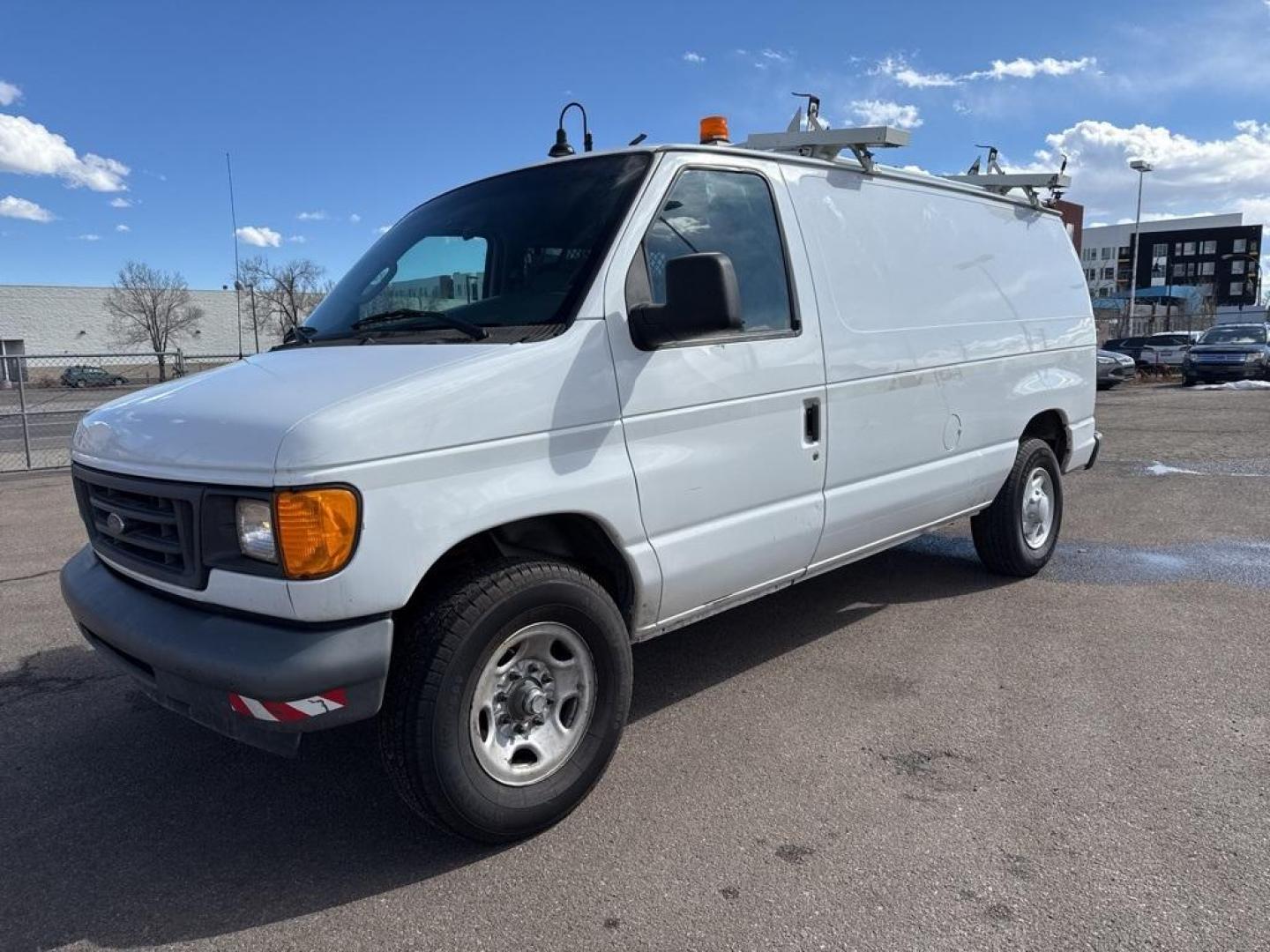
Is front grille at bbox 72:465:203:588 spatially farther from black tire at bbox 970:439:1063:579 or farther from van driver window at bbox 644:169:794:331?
black tire at bbox 970:439:1063:579

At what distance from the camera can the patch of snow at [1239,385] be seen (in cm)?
2367

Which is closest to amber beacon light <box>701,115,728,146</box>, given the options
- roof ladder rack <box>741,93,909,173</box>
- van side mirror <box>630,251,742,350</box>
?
roof ladder rack <box>741,93,909,173</box>

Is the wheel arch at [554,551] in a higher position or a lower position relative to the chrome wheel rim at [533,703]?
higher

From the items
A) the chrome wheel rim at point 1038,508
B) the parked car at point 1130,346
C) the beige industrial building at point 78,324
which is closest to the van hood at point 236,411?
the chrome wheel rim at point 1038,508

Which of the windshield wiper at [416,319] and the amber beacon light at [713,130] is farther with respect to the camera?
the amber beacon light at [713,130]

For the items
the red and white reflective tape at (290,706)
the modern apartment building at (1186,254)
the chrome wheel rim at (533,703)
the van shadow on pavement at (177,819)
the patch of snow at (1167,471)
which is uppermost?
the modern apartment building at (1186,254)

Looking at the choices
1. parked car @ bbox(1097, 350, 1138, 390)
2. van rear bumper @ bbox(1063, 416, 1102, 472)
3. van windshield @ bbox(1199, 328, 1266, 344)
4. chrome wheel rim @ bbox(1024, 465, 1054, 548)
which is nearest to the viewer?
chrome wheel rim @ bbox(1024, 465, 1054, 548)

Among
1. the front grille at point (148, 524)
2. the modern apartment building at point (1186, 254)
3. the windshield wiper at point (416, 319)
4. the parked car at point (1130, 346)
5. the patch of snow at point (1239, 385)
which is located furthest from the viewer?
the modern apartment building at point (1186, 254)

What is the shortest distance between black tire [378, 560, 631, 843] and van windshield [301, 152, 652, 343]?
0.85 m

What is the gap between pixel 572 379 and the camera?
2.98 metres

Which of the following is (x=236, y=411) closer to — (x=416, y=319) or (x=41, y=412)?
(x=416, y=319)

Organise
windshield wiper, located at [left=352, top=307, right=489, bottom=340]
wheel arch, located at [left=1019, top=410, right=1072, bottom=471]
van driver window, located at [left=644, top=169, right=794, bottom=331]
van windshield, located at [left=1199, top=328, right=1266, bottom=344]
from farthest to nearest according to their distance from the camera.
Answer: van windshield, located at [left=1199, top=328, right=1266, bottom=344], wheel arch, located at [left=1019, top=410, right=1072, bottom=471], van driver window, located at [left=644, top=169, right=794, bottom=331], windshield wiper, located at [left=352, top=307, right=489, bottom=340]

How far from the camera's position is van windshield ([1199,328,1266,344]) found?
26.1 meters

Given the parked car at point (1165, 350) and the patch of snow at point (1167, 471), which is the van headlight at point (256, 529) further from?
the parked car at point (1165, 350)
